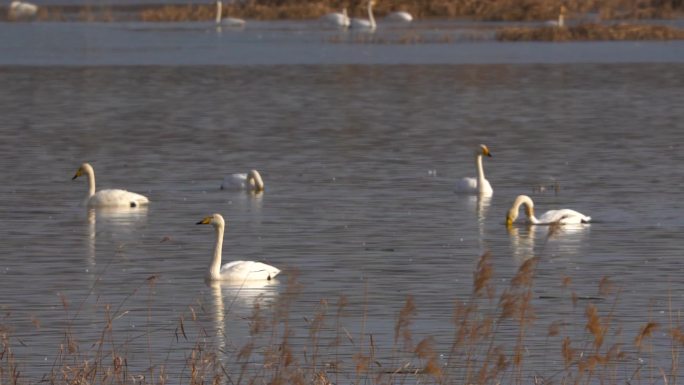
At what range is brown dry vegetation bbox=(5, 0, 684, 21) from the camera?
72562 mm

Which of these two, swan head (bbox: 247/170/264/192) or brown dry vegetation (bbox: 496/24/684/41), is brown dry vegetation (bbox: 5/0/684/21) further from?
swan head (bbox: 247/170/264/192)

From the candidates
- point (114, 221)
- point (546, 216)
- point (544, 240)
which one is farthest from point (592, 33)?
point (544, 240)

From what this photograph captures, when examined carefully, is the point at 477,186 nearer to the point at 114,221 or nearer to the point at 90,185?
the point at 114,221

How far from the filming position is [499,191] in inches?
965

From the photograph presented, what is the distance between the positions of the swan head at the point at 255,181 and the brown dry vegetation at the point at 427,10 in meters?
47.7

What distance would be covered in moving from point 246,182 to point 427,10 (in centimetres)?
5637

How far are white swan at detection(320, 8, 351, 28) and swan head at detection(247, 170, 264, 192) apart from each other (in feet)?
160

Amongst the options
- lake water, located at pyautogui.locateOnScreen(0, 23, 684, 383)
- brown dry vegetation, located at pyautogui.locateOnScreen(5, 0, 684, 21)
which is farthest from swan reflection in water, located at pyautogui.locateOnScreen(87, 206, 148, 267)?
brown dry vegetation, located at pyautogui.locateOnScreen(5, 0, 684, 21)

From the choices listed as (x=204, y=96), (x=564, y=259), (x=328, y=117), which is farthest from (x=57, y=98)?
(x=564, y=259)

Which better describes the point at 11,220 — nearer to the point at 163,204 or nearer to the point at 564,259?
the point at 163,204

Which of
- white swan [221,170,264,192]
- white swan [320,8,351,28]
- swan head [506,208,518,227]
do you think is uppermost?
swan head [506,208,518,227]

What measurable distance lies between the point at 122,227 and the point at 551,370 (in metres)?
10.2

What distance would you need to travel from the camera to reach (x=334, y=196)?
23.8m

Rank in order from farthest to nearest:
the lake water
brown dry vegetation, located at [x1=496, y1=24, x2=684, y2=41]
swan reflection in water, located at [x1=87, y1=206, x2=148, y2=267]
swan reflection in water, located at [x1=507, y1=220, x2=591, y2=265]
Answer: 1. brown dry vegetation, located at [x1=496, y1=24, x2=684, y2=41]
2. swan reflection in water, located at [x1=87, y1=206, x2=148, y2=267]
3. swan reflection in water, located at [x1=507, y1=220, x2=591, y2=265]
4. the lake water
